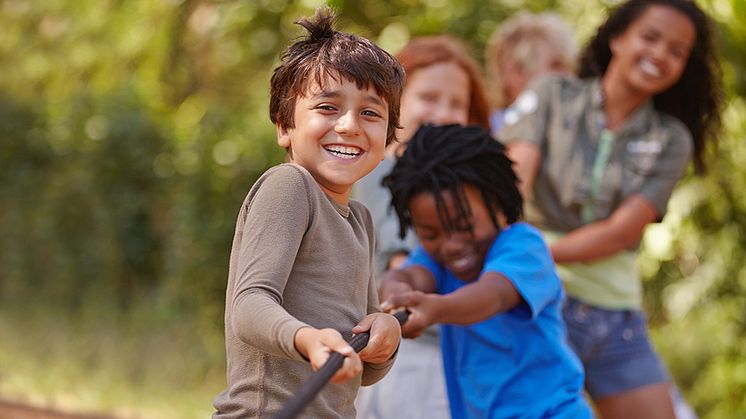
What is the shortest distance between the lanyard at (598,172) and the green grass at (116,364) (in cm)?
327

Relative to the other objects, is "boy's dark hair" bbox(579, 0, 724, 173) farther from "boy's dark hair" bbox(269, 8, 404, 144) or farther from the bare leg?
"boy's dark hair" bbox(269, 8, 404, 144)

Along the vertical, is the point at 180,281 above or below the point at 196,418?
above

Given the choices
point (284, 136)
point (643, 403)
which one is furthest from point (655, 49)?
point (284, 136)

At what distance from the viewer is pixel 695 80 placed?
405 centimetres

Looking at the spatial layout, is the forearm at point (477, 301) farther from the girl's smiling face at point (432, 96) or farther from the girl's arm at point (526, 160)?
the girl's smiling face at point (432, 96)

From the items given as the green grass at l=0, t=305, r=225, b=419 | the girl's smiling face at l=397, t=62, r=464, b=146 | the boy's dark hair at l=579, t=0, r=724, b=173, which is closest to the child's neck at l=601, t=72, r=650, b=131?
the boy's dark hair at l=579, t=0, r=724, b=173

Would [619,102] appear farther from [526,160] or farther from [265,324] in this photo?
[265,324]

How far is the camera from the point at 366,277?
91.1 inches

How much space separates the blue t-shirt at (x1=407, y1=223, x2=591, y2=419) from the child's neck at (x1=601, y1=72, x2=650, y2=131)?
1.10m

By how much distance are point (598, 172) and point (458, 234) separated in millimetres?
1043

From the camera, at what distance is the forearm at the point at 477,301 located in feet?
8.64

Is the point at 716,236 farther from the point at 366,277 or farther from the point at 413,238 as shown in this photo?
the point at 366,277

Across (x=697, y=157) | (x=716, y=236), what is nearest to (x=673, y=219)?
(x=716, y=236)

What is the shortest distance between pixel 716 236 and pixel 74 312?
4649 mm
